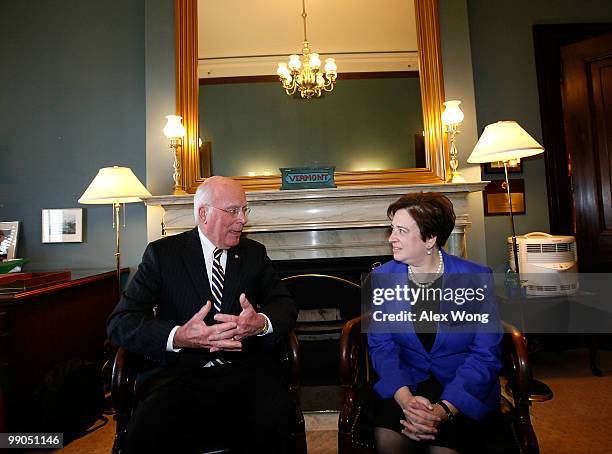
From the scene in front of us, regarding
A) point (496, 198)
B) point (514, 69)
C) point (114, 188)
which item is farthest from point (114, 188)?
point (514, 69)

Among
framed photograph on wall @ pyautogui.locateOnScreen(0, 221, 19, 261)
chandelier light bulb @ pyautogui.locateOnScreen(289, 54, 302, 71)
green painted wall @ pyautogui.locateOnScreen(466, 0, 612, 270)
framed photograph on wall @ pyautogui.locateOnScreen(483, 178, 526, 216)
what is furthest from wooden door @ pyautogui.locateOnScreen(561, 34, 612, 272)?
framed photograph on wall @ pyautogui.locateOnScreen(0, 221, 19, 261)

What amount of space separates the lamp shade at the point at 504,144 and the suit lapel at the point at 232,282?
1.76 metres

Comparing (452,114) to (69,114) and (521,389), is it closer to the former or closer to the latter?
(521,389)

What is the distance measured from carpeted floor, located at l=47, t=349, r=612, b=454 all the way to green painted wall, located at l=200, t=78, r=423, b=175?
180cm

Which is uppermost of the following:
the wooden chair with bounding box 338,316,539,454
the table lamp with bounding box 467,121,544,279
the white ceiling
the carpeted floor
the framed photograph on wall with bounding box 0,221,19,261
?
the white ceiling

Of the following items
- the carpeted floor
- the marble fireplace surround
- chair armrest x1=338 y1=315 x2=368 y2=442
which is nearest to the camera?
chair armrest x1=338 y1=315 x2=368 y2=442

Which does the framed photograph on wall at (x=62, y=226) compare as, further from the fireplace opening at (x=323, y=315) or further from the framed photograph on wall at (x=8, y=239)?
the fireplace opening at (x=323, y=315)

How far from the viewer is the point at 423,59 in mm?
3033

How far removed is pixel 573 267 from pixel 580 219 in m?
0.72

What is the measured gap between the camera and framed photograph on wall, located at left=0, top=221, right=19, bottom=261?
3.07 meters

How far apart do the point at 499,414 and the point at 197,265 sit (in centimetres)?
118

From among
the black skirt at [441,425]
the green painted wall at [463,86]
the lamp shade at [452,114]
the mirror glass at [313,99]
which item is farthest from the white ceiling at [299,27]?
the black skirt at [441,425]

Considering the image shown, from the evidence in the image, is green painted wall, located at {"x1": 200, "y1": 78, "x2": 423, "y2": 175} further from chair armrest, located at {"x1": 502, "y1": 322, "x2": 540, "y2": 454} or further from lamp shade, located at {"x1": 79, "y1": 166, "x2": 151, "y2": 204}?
chair armrest, located at {"x1": 502, "y1": 322, "x2": 540, "y2": 454}

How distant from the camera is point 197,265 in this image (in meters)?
1.56
